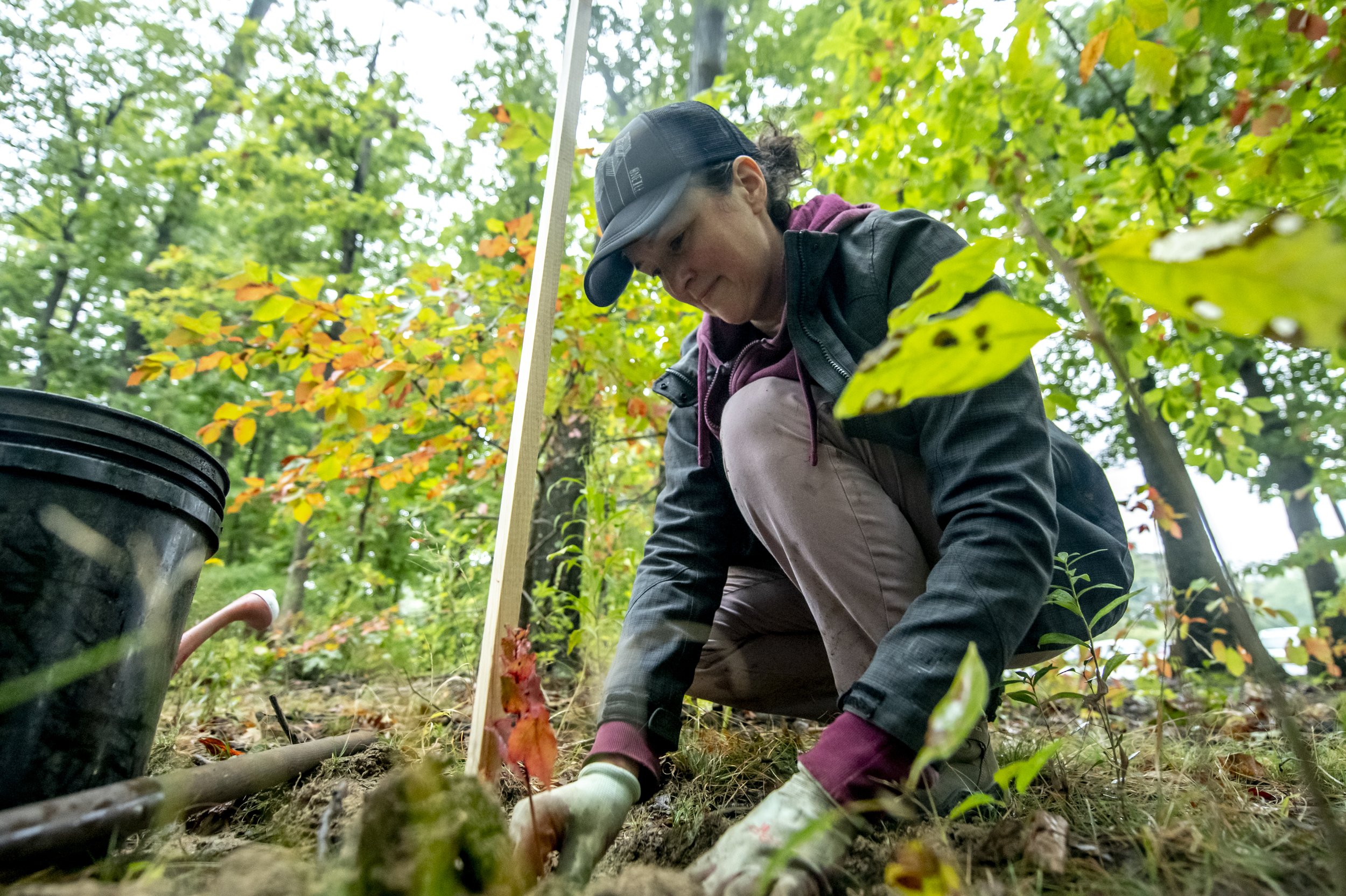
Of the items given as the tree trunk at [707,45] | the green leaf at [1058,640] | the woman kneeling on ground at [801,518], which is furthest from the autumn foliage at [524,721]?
the tree trunk at [707,45]

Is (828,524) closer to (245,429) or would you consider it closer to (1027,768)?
(1027,768)

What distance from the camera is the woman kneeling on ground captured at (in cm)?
89

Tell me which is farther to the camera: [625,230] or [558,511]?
[558,511]

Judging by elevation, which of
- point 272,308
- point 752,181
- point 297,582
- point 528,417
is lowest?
point 528,417

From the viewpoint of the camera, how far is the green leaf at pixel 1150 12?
1275 millimetres

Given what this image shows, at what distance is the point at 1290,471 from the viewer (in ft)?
21.4

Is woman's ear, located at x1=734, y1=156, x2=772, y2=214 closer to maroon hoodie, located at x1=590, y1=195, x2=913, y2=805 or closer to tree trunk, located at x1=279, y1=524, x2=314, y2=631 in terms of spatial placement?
maroon hoodie, located at x1=590, y1=195, x2=913, y2=805

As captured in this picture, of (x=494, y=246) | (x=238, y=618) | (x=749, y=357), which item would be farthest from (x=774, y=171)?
(x=238, y=618)

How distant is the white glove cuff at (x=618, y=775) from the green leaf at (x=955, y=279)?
2.69 ft

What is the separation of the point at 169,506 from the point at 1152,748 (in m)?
2.05

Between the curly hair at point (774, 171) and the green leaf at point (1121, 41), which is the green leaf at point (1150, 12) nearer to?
the green leaf at point (1121, 41)

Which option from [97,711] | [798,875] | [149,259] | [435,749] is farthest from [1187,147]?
[149,259]

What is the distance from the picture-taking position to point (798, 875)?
0.76 metres

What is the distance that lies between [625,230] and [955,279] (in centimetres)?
94
